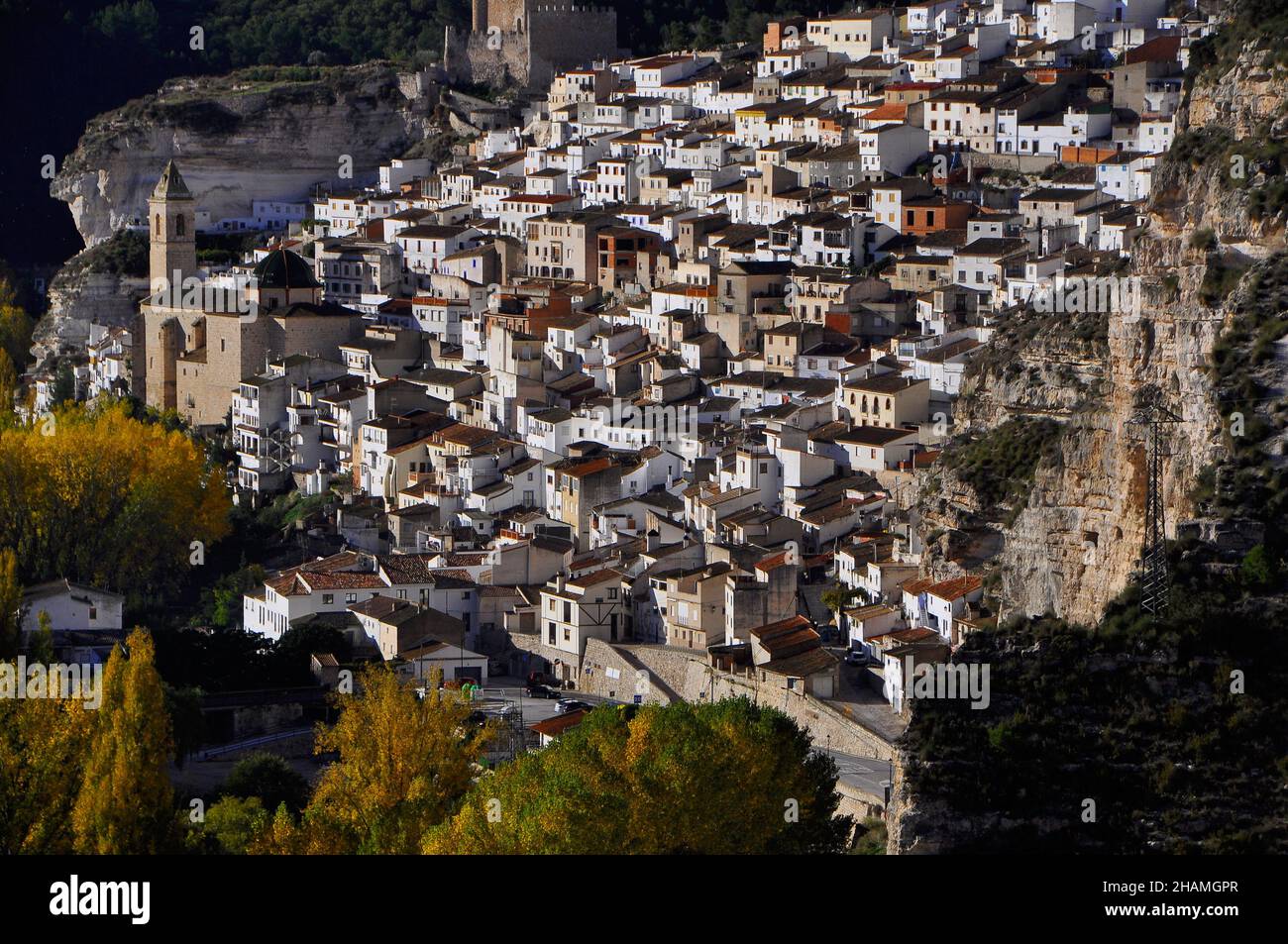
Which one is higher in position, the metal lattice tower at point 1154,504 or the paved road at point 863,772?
the metal lattice tower at point 1154,504

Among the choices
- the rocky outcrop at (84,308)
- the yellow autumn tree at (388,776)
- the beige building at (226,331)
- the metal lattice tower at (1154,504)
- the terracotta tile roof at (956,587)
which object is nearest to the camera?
the metal lattice tower at (1154,504)

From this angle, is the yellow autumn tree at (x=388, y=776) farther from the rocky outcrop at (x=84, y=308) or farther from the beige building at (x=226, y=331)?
the rocky outcrop at (x=84, y=308)

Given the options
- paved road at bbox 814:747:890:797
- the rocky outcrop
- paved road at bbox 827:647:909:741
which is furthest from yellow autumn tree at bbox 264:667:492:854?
the rocky outcrop

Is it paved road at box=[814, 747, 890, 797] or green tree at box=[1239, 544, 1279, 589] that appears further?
paved road at box=[814, 747, 890, 797]

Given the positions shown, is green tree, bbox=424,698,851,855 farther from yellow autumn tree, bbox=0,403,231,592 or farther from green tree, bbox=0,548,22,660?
yellow autumn tree, bbox=0,403,231,592

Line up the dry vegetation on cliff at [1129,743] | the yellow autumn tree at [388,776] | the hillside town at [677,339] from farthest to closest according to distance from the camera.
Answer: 1. the hillside town at [677,339]
2. the yellow autumn tree at [388,776]
3. the dry vegetation on cliff at [1129,743]

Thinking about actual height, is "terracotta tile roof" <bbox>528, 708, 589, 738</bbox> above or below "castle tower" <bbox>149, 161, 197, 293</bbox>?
below

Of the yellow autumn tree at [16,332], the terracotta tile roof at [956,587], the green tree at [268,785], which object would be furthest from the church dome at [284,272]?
the green tree at [268,785]
